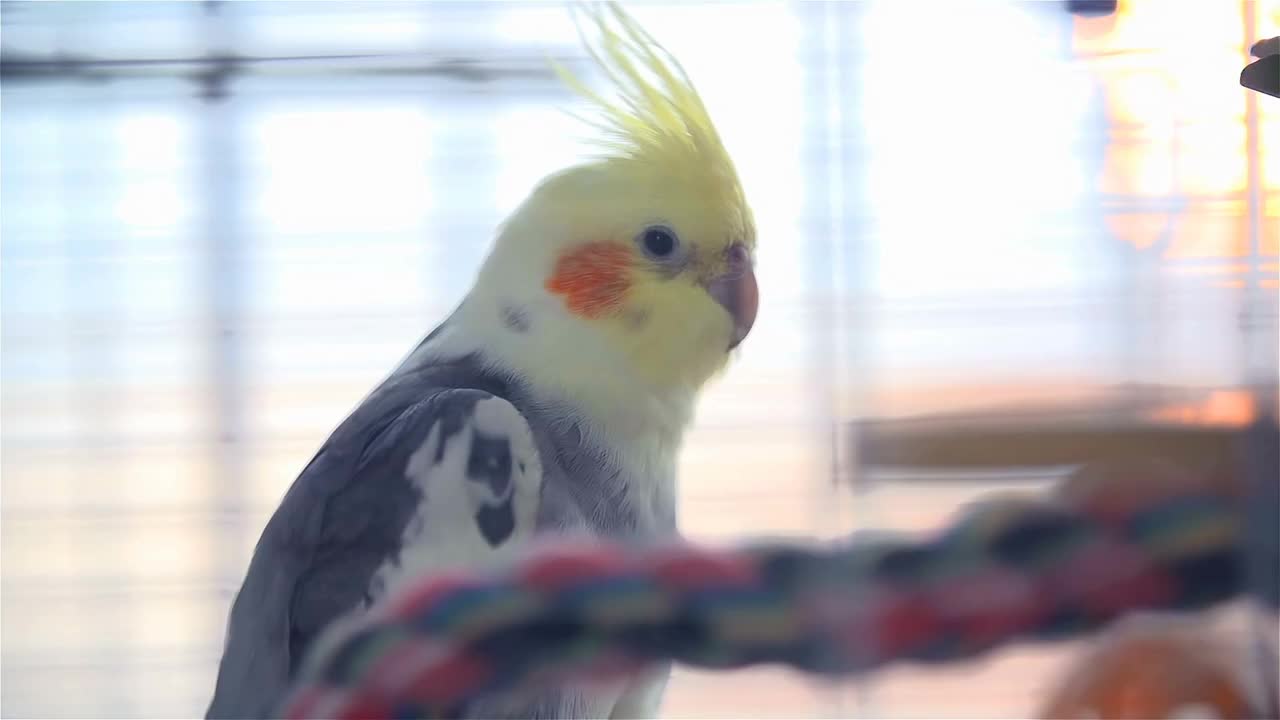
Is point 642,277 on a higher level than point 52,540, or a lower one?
higher

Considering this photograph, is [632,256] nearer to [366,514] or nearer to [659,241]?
[659,241]

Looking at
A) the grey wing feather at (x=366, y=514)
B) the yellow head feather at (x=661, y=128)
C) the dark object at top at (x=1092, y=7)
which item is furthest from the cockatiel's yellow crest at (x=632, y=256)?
the dark object at top at (x=1092, y=7)

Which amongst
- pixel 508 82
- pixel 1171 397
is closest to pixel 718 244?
pixel 508 82

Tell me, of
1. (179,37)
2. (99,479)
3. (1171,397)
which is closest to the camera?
(1171,397)

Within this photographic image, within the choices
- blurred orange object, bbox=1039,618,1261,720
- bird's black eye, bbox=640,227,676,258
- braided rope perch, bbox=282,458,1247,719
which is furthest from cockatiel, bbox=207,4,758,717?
blurred orange object, bbox=1039,618,1261,720

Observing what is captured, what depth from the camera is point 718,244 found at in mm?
933

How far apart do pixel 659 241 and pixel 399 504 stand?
330mm

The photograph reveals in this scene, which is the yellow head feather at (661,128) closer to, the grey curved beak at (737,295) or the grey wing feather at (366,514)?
the grey curved beak at (737,295)

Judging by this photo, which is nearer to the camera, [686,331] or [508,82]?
[508,82]

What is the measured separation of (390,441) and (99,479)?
29cm

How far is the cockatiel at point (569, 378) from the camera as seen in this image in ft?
2.68

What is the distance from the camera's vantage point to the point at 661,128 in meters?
0.91

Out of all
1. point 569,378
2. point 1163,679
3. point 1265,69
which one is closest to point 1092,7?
point 1265,69

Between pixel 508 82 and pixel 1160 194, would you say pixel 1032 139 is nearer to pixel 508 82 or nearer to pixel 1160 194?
pixel 1160 194
